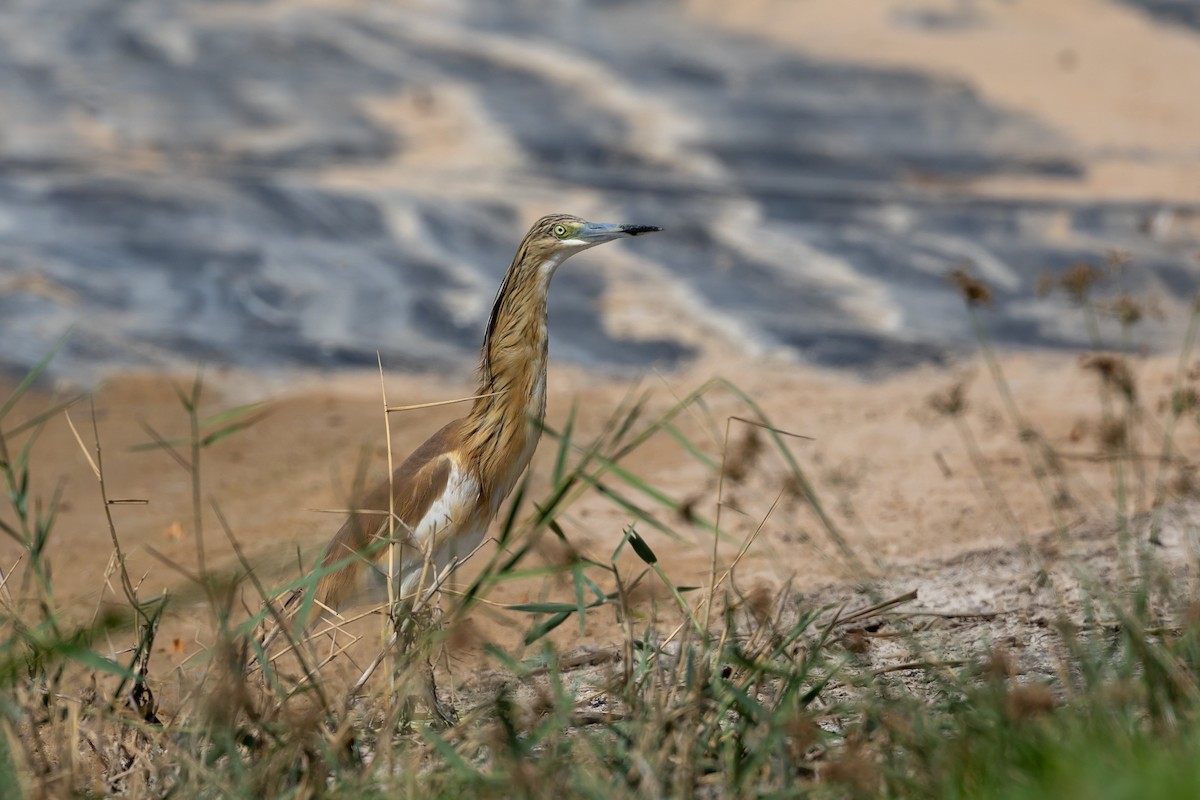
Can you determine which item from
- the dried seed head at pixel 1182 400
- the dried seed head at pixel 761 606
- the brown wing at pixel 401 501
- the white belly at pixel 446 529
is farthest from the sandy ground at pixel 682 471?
the dried seed head at pixel 761 606

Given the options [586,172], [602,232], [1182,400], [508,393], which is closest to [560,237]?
[602,232]

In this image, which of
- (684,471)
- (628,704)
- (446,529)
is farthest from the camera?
(684,471)

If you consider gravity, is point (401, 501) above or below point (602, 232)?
below

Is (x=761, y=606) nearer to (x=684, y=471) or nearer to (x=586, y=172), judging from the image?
(x=684, y=471)

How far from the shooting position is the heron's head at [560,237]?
4.56m

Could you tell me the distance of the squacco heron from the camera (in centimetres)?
449

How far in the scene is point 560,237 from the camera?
458cm

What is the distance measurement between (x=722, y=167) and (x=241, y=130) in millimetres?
3713

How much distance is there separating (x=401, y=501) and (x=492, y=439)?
33 cm

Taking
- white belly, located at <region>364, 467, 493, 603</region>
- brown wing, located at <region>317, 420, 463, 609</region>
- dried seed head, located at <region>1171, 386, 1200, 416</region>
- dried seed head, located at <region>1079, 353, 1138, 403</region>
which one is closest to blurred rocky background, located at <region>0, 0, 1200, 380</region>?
brown wing, located at <region>317, 420, 463, 609</region>

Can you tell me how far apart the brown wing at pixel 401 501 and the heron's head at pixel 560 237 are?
596 millimetres

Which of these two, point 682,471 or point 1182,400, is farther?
point 682,471

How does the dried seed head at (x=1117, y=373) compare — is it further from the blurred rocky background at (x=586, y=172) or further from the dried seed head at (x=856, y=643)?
the blurred rocky background at (x=586, y=172)

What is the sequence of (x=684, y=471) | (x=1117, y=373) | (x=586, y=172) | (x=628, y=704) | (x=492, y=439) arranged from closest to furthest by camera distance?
(x=628, y=704) < (x=1117, y=373) < (x=492, y=439) < (x=684, y=471) < (x=586, y=172)
